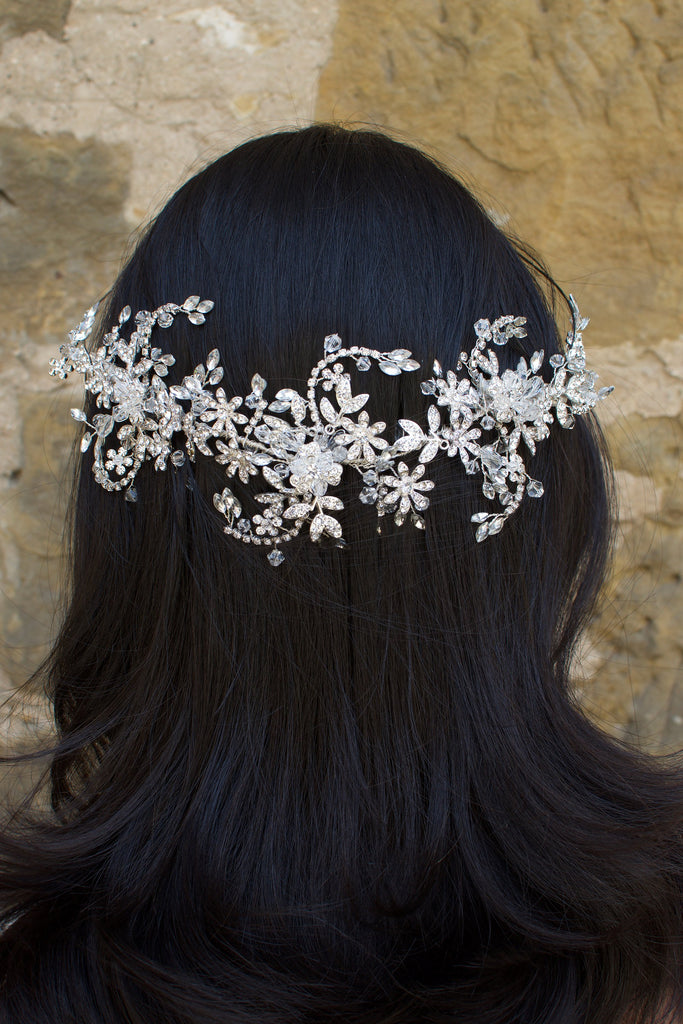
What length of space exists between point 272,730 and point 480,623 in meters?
0.22

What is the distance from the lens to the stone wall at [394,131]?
40.9 inches

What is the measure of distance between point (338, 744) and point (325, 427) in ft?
0.95

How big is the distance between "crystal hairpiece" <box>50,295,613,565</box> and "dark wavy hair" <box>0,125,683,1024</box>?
2cm

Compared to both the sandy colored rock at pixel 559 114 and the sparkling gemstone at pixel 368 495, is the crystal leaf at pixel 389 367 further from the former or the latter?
the sandy colored rock at pixel 559 114

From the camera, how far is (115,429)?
2.45ft

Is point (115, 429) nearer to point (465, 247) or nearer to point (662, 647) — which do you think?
point (465, 247)

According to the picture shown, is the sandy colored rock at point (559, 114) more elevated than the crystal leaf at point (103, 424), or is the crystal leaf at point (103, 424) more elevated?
the sandy colored rock at point (559, 114)

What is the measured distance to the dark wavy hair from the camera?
66cm

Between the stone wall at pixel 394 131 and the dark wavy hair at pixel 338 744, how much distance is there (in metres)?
0.39

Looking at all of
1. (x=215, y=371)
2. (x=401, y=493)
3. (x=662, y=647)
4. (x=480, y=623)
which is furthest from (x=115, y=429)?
(x=662, y=647)

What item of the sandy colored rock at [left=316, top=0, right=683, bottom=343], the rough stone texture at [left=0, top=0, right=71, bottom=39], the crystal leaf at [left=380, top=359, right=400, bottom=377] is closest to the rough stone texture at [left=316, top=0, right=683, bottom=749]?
the sandy colored rock at [left=316, top=0, right=683, bottom=343]

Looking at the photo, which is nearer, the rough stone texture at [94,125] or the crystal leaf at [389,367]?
the crystal leaf at [389,367]

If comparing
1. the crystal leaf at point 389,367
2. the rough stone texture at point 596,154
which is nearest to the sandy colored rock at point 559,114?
the rough stone texture at point 596,154

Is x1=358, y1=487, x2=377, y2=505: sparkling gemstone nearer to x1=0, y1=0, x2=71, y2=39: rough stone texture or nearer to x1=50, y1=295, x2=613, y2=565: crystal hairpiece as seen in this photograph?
x1=50, y1=295, x2=613, y2=565: crystal hairpiece
